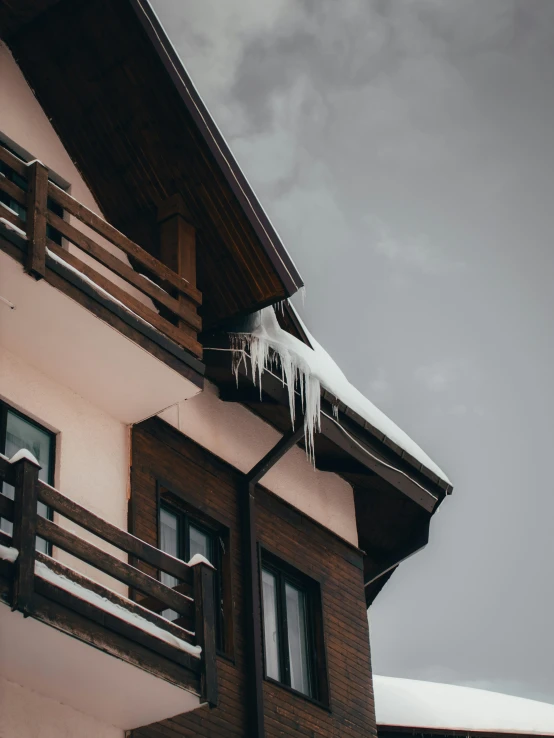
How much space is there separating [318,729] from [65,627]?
4.39 metres

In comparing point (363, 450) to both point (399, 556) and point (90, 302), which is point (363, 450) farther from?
point (90, 302)

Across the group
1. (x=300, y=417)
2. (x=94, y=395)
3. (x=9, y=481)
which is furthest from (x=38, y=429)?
(x=300, y=417)

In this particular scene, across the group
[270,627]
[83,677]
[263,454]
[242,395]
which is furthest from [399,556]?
[83,677]

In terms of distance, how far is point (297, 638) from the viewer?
13078 mm

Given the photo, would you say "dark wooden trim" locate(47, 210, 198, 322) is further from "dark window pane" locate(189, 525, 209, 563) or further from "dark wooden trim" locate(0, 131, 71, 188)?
"dark window pane" locate(189, 525, 209, 563)

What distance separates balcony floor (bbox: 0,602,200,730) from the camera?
8.87 m

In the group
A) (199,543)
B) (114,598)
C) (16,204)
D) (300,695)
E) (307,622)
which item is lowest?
(114,598)

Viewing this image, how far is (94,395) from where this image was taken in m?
11.4

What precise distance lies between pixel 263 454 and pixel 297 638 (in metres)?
1.94

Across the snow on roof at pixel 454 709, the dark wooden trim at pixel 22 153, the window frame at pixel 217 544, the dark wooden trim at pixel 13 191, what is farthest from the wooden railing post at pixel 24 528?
the snow on roof at pixel 454 709

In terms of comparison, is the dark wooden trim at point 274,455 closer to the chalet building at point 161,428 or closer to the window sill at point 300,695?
the chalet building at point 161,428

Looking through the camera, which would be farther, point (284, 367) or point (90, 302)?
point (284, 367)

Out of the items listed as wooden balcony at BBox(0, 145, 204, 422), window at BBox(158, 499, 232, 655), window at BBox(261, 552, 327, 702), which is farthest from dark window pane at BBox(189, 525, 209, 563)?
wooden balcony at BBox(0, 145, 204, 422)

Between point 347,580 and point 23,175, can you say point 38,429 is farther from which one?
point 347,580
